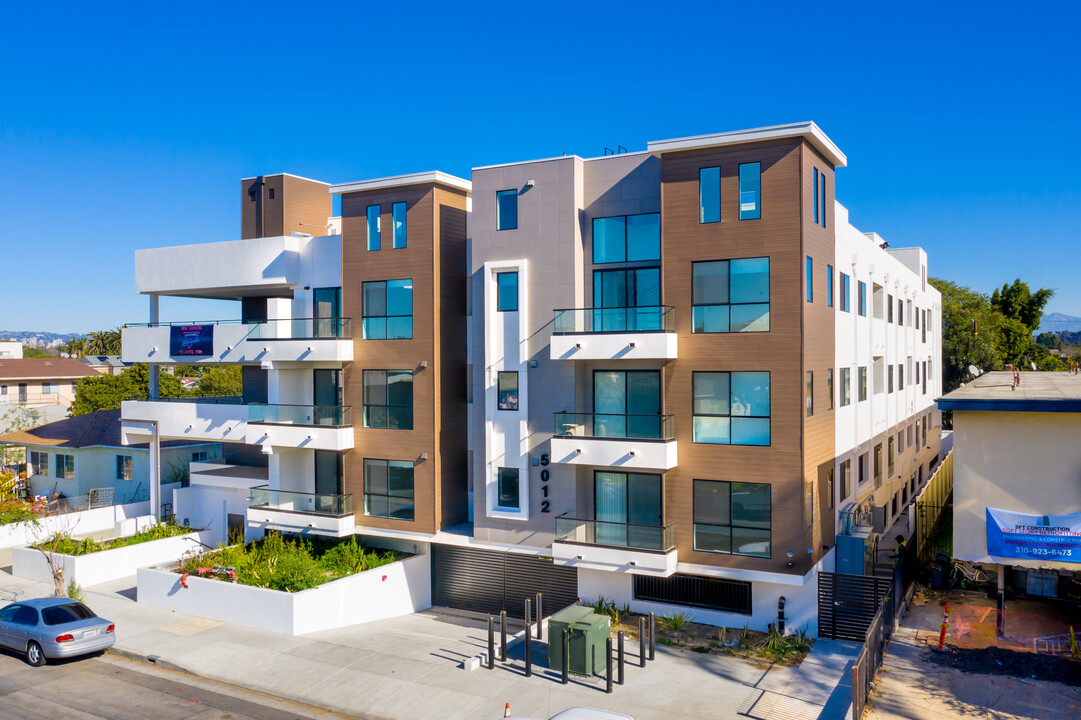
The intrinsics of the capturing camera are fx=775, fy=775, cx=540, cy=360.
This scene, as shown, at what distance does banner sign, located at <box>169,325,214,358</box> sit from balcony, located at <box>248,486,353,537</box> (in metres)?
5.86

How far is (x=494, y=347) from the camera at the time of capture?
71.3ft

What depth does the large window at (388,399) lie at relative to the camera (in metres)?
23.1

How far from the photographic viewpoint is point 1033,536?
1661 centimetres

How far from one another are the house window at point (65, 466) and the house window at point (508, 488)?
23.8m

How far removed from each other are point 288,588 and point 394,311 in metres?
8.35

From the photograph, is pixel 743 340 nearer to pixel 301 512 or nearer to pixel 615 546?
pixel 615 546

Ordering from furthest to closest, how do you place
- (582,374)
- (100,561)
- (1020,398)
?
1. (100,561)
2. (582,374)
3. (1020,398)

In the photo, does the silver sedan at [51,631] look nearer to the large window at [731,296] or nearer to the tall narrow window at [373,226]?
the tall narrow window at [373,226]

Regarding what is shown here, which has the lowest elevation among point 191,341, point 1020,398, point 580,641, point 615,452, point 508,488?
point 580,641

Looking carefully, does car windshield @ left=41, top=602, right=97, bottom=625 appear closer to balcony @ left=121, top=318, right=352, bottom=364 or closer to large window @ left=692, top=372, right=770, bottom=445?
balcony @ left=121, top=318, right=352, bottom=364

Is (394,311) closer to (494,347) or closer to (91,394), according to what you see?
(494,347)

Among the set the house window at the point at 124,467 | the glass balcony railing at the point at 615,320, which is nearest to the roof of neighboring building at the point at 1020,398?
the glass balcony railing at the point at 615,320

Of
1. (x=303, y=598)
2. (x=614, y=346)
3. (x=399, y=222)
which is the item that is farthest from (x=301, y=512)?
(x=614, y=346)

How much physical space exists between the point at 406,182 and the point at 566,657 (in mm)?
13909
